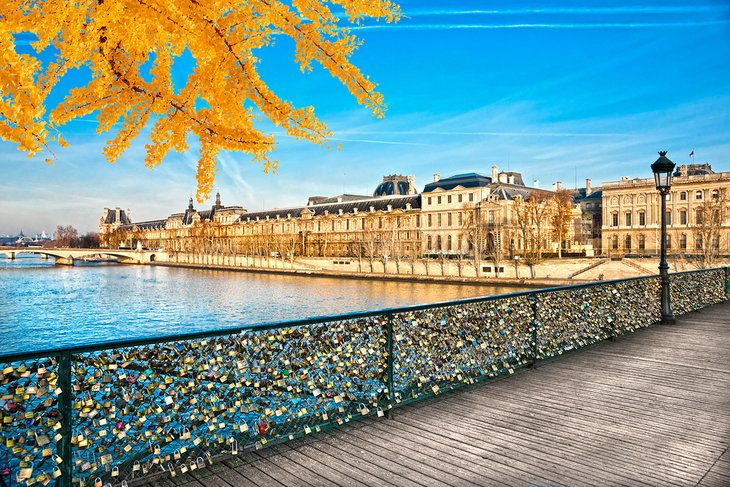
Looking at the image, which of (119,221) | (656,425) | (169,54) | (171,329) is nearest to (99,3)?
(169,54)

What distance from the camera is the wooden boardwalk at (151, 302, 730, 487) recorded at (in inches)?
154

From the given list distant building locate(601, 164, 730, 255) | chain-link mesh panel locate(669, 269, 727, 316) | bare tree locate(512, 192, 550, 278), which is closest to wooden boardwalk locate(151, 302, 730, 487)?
chain-link mesh panel locate(669, 269, 727, 316)

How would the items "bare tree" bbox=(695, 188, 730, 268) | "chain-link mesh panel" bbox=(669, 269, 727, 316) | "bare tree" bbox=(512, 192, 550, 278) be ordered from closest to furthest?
"chain-link mesh panel" bbox=(669, 269, 727, 316) → "bare tree" bbox=(695, 188, 730, 268) → "bare tree" bbox=(512, 192, 550, 278)

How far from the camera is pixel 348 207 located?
3398 inches

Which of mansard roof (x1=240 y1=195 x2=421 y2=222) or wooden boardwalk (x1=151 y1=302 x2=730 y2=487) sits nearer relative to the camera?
wooden boardwalk (x1=151 y1=302 x2=730 y2=487)

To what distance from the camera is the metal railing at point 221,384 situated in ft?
11.6

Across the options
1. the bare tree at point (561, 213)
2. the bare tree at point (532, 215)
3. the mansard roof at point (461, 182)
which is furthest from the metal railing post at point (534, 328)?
the mansard roof at point (461, 182)

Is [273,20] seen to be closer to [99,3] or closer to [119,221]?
[99,3]

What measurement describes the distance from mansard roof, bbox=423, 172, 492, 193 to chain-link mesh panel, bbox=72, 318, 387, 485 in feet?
225

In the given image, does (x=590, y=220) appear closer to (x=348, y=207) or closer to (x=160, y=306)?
(x=348, y=207)

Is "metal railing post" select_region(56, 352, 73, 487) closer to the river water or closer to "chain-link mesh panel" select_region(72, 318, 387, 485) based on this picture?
"chain-link mesh panel" select_region(72, 318, 387, 485)

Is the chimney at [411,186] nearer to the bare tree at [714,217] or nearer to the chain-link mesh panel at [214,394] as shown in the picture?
the bare tree at [714,217]

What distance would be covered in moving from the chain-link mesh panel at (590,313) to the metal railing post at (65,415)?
19.8 ft

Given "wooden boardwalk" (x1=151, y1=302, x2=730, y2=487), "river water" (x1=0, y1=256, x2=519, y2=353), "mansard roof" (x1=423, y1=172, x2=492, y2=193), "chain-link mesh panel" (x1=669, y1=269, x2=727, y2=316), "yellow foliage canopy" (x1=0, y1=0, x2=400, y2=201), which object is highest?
"mansard roof" (x1=423, y1=172, x2=492, y2=193)
